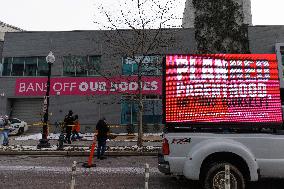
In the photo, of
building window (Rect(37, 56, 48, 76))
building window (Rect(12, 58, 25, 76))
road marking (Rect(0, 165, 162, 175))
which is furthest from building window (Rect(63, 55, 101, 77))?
road marking (Rect(0, 165, 162, 175))

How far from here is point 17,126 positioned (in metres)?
26.5

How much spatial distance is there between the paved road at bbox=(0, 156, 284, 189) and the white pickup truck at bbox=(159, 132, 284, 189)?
4.42 ft

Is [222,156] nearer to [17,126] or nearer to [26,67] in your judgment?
[17,126]

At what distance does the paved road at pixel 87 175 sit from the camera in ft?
27.3

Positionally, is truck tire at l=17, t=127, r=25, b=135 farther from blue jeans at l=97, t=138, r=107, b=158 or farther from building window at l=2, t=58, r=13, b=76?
blue jeans at l=97, t=138, r=107, b=158

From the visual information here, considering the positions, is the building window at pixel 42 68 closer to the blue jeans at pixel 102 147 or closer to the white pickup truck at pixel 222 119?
the blue jeans at pixel 102 147

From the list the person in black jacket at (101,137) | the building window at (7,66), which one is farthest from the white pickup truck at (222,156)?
the building window at (7,66)

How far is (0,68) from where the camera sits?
29688 mm

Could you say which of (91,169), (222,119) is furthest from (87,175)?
(222,119)

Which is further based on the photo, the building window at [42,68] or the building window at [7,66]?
the building window at [7,66]

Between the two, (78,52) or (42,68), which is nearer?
(78,52)

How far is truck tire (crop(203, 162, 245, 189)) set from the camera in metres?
6.57

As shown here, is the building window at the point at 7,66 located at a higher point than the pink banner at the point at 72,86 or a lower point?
higher

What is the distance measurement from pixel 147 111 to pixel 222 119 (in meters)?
20.4
